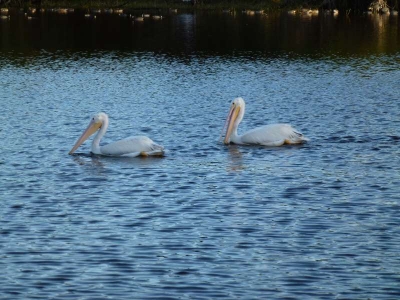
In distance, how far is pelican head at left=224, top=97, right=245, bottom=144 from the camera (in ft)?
55.3

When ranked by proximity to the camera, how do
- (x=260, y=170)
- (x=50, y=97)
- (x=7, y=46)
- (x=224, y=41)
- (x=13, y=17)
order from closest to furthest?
(x=260, y=170), (x=50, y=97), (x=7, y=46), (x=224, y=41), (x=13, y=17)

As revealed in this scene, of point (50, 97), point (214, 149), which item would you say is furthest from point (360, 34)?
point (214, 149)

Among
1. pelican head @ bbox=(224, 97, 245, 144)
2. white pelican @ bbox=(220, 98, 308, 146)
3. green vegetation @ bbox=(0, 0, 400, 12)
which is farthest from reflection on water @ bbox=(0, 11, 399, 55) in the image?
white pelican @ bbox=(220, 98, 308, 146)

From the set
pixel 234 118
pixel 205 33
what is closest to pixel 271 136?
pixel 234 118

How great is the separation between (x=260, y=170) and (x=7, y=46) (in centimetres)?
2558

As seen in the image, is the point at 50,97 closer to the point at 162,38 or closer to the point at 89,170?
the point at 89,170

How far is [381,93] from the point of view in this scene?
24047 millimetres

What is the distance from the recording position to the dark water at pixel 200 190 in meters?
9.35

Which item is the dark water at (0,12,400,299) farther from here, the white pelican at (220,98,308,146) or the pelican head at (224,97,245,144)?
the pelican head at (224,97,245,144)

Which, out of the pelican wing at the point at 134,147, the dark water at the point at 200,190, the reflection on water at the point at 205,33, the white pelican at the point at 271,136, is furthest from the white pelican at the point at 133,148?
the reflection on water at the point at 205,33

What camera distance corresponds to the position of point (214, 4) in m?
66.9

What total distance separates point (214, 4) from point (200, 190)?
54608 millimetres

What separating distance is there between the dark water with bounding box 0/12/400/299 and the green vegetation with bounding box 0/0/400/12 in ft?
110

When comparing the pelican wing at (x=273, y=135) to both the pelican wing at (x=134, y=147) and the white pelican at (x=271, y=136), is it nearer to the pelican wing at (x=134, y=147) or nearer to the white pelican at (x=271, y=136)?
the white pelican at (x=271, y=136)
